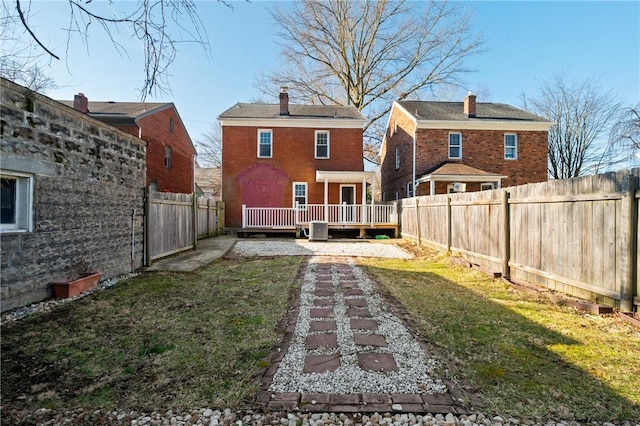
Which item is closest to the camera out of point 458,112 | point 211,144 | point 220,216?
point 220,216

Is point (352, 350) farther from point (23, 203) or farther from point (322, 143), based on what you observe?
point (322, 143)

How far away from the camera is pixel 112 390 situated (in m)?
2.31

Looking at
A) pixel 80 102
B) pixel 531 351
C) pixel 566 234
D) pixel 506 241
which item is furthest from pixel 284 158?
pixel 531 351

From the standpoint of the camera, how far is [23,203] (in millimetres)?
4172


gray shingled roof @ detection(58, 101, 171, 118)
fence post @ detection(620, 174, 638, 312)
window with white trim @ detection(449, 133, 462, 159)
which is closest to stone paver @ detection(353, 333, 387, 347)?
fence post @ detection(620, 174, 638, 312)

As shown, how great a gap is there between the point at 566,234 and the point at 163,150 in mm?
19140

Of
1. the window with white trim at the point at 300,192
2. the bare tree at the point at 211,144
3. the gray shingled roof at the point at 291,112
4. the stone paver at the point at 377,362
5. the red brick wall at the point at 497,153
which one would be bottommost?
the stone paver at the point at 377,362

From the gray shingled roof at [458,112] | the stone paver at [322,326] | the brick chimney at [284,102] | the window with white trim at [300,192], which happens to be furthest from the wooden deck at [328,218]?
the stone paver at [322,326]

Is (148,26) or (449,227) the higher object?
(148,26)

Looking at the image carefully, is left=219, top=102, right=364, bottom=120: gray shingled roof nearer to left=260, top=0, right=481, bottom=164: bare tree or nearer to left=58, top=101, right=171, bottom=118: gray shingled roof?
left=58, top=101, right=171, bottom=118: gray shingled roof

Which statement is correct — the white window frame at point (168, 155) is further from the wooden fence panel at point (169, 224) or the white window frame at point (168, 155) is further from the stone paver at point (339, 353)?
the stone paver at point (339, 353)

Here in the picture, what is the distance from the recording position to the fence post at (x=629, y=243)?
3623 mm

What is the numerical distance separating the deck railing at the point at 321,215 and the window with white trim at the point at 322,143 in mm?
3435

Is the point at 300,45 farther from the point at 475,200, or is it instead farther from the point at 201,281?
the point at 201,281
